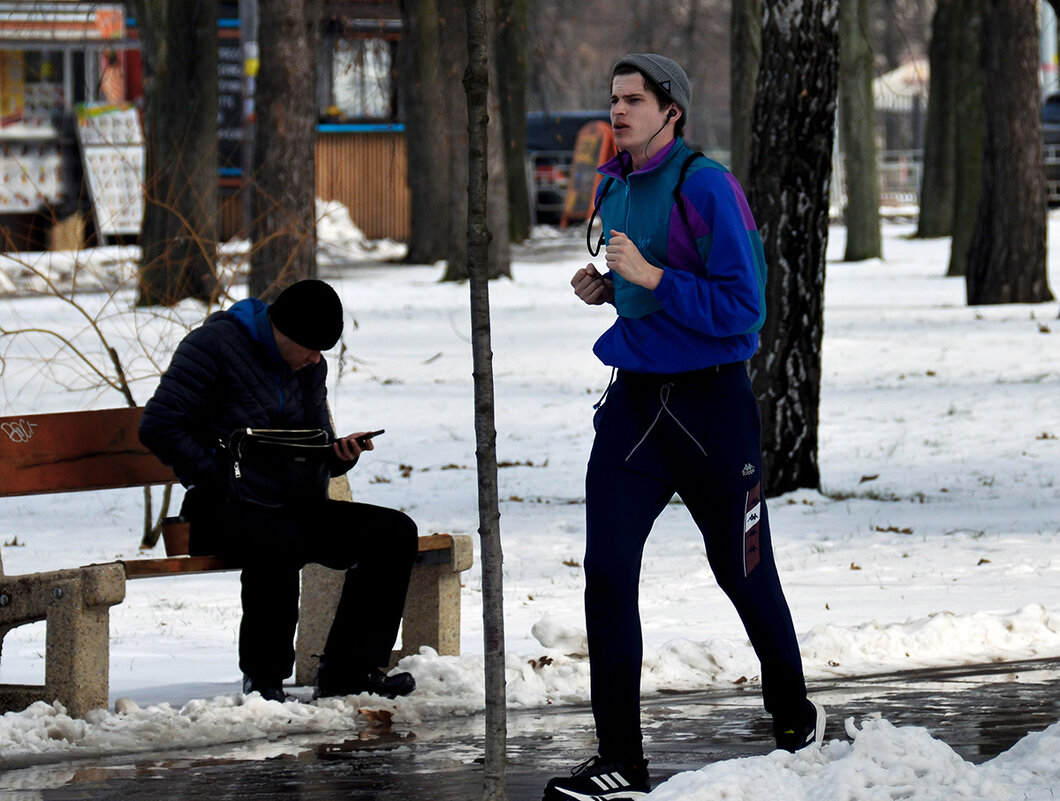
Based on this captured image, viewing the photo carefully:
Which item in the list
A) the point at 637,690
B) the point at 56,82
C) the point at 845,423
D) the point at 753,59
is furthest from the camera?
the point at 56,82

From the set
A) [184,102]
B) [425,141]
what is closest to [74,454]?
[184,102]

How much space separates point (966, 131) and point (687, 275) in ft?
70.0

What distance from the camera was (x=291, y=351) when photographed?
5535mm

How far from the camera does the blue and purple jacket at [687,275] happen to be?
157 inches

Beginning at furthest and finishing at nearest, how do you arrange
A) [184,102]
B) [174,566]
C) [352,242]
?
[352,242] → [184,102] → [174,566]

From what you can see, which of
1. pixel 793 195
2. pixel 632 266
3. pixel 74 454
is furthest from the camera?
pixel 793 195

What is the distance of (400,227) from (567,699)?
103 ft

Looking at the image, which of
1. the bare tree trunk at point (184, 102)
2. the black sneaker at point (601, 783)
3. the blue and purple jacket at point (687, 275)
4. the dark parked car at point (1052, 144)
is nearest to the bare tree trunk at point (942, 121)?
the bare tree trunk at point (184, 102)

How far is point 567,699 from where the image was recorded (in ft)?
18.1

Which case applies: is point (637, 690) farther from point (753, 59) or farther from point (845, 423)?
point (753, 59)

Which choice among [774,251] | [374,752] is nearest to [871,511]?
[774,251]

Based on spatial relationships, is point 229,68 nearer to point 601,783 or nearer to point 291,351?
point 291,351

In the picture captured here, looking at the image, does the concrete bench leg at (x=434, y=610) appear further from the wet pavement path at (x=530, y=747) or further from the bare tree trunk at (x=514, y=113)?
the bare tree trunk at (x=514, y=113)

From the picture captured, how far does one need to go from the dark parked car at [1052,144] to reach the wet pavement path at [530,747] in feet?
125
